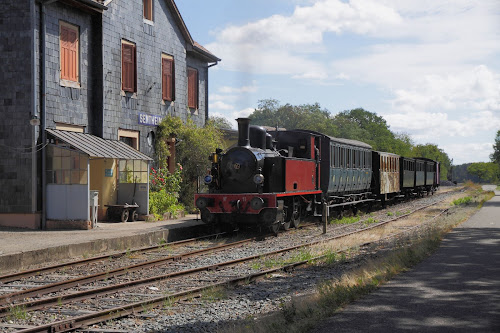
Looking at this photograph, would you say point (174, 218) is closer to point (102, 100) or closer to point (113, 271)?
point (102, 100)

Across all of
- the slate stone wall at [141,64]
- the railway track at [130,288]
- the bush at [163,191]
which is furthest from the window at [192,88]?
the railway track at [130,288]

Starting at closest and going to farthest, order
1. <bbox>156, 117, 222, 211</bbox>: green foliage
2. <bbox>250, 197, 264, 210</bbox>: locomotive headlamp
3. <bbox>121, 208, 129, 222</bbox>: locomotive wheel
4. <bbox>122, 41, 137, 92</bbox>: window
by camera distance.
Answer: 1. <bbox>250, 197, 264, 210</bbox>: locomotive headlamp
2. <bbox>121, 208, 129, 222</bbox>: locomotive wheel
3. <bbox>122, 41, 137, 92</bbox>: window
4. <bbox>156, 117, 222, 211</bbox>: green foliage

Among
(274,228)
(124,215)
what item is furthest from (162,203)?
(274,228)

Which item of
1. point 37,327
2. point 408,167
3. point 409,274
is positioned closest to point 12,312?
point 37,327

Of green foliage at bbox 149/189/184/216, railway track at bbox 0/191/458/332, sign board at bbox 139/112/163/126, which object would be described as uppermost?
sign board at bbox 139/112/163/126

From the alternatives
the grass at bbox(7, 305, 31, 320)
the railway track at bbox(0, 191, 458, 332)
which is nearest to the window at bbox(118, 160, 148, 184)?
the railway track at bbox(0, 191, 458, 332)

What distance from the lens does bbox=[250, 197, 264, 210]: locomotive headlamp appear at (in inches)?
597

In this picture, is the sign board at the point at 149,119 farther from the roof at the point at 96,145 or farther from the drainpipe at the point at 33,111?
the drainpipe at the point at 33,111

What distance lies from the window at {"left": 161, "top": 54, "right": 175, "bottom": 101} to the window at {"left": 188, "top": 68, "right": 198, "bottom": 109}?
1781mm

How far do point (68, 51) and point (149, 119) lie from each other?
4.44 m

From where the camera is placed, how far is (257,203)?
599 inches

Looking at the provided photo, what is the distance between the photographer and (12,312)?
716 centimetres

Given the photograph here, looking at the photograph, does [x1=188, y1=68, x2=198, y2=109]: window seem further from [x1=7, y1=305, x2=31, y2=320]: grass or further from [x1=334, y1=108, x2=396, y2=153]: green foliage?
[x1=334, y1=108, x2=396, y2=153]: green foliage

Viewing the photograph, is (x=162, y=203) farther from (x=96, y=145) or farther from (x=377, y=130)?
(x=377, y=130)
